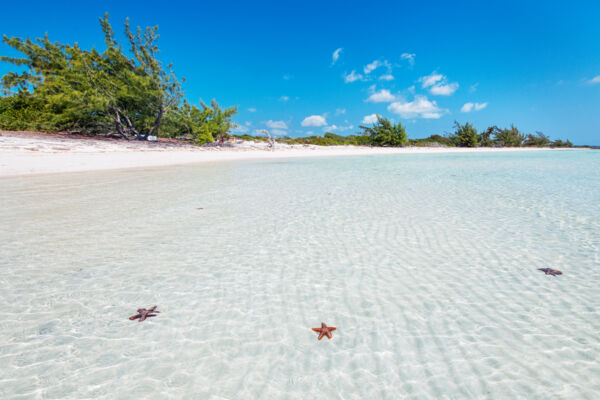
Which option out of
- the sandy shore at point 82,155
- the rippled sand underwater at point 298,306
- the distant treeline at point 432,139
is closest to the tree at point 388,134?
the distant treeline at point 432,139

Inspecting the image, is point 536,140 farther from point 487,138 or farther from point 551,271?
point 551,271

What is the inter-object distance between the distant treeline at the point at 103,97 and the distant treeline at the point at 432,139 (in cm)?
888

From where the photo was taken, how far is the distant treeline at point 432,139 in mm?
26062

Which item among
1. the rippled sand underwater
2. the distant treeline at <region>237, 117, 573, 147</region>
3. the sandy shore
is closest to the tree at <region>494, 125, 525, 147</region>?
the distant treeline at <region>237, 117, 573, 147</region>

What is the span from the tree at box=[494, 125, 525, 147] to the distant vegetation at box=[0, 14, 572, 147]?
3092 cm

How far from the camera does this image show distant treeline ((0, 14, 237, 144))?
49.5ft

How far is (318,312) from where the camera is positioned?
72.6 inches

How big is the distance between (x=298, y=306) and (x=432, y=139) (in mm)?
38328

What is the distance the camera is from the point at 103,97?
14789mm

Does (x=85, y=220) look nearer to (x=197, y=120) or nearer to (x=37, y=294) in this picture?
(x=37, y=294)

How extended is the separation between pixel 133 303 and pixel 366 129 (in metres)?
27.7

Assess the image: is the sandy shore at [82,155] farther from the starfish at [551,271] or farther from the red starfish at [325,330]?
the starfish at [551,271]

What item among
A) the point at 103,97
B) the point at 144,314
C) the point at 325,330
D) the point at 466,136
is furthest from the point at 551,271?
the point at 466,136

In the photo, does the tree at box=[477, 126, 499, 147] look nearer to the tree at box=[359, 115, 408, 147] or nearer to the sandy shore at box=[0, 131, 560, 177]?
the tree at box=[359, 115, 408, 147]
